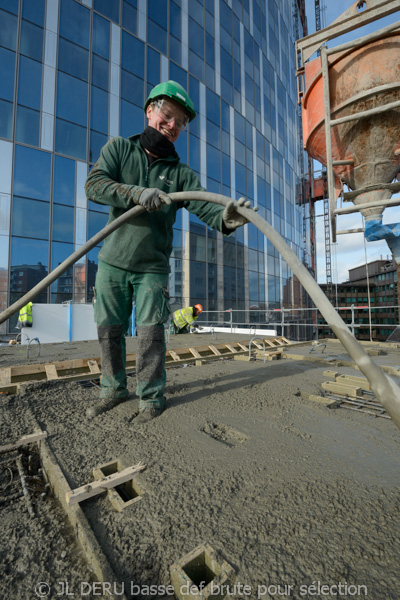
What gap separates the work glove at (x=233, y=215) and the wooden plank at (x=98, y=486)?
1.52 m

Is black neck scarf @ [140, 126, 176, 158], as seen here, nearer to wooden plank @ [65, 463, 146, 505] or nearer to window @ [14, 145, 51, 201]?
wooden plank @ [65, 463, 146, 505]

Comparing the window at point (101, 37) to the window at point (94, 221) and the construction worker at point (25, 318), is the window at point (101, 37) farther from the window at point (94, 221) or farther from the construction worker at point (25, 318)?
the construction worker at point (25, 318)

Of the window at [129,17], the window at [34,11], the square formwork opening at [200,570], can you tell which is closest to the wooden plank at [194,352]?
the square formwork opening at [200,570]

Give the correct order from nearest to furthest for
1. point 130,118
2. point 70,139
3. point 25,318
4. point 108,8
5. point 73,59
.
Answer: point 25,318 → point 70,139 → point 73,59 → point 108,8 → point 130,118

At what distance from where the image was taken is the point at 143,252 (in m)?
2.22

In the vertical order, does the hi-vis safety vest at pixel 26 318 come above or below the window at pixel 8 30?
below

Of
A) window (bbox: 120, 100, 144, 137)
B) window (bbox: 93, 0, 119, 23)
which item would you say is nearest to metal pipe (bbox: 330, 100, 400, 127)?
window (bbox: 120, 100, 144, 137)

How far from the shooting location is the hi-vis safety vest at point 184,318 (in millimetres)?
9498

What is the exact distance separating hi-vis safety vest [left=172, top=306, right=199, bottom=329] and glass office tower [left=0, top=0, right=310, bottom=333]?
168 inches

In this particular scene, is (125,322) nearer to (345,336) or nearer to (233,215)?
(233,215)

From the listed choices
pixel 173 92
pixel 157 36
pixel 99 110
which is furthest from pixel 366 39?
pixel 157 36

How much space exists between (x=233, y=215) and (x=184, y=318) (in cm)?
782

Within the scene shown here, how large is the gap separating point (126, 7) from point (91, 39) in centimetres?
315

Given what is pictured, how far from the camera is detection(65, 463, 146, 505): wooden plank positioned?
113 centimetres
